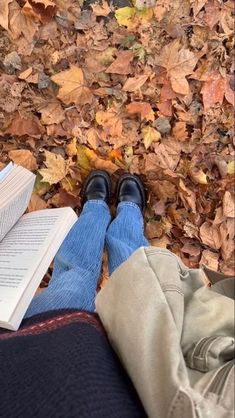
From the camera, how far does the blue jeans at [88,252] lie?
2.61 ft

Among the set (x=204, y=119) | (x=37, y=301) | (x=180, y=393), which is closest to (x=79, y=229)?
(x=37, y=301)

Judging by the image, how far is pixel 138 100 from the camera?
1293 millimetres

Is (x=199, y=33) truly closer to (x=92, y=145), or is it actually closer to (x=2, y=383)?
(x=92, y=145)

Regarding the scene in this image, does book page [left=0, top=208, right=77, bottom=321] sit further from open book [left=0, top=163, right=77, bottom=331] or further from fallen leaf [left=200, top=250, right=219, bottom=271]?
fallen leaf [left=200, top=250, right=219, bottom=271]

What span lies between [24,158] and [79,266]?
0.48 metres

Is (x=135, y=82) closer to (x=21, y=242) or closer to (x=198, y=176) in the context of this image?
(x=198, y=176)

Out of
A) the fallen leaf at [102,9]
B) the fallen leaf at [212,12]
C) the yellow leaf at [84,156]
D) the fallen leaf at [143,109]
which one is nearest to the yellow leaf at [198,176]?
the fallen leaf at [143,109]

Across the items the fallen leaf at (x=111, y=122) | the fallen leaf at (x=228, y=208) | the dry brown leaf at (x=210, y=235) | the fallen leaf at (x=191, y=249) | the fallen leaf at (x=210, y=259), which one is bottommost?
the fallen leaf at (x=210, y=259)

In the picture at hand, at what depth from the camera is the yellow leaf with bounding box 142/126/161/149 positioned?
51.1 inches

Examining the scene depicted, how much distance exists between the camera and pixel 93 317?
2.02 feet

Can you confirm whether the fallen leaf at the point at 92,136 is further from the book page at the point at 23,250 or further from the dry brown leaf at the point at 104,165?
the book page at the point at 23,250

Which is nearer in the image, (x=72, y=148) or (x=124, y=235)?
(x=124, y=235)

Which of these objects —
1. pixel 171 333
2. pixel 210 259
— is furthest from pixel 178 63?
pixel 171 333

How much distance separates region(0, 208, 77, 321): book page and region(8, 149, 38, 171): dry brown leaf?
231mm
